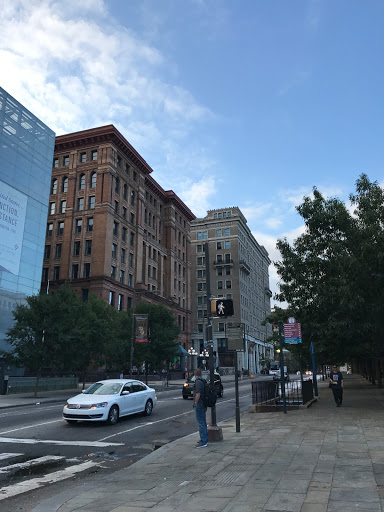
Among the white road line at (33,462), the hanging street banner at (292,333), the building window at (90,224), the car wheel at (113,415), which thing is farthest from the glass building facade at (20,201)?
the white road line at (33,462)

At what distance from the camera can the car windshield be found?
15.1m

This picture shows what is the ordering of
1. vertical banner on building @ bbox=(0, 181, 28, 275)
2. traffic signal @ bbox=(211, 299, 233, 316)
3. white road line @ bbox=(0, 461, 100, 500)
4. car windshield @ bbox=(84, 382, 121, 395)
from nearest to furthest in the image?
white road line @ bbox=(0, 461, 100, 500) → traffic signal @ bbox=(211, 299, 233, 316) → car windshield @ bbox=(84, 382, 121, 395) → vertical banner on building @ bbox=(0, 181, 28, 275)

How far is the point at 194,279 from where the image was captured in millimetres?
107250

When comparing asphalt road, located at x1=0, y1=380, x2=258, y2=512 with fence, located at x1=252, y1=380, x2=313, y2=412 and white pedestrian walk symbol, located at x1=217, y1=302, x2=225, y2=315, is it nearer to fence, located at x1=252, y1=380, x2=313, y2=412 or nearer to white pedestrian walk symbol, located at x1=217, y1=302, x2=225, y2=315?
fence, located at x1=252, y1=380, x2=313, y2=412

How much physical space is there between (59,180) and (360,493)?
204 ft

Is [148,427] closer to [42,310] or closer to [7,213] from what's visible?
[42,310]

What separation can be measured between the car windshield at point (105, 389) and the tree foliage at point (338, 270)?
30.1ft

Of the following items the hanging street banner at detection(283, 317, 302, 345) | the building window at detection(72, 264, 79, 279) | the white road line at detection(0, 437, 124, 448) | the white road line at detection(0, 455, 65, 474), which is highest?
the building window at detection(72, 264, 79, 279)

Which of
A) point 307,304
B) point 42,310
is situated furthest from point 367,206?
point 42,310

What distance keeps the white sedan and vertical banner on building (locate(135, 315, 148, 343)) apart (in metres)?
18.5

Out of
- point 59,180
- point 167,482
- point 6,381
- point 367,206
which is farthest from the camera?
point 59,180

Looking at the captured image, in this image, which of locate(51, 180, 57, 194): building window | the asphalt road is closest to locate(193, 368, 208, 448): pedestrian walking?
the asphalt road

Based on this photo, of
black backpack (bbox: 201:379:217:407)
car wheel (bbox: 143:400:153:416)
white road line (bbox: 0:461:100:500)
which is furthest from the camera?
car wheel (bbox: 143:400:153:416)

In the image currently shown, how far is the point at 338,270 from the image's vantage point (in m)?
18.2
